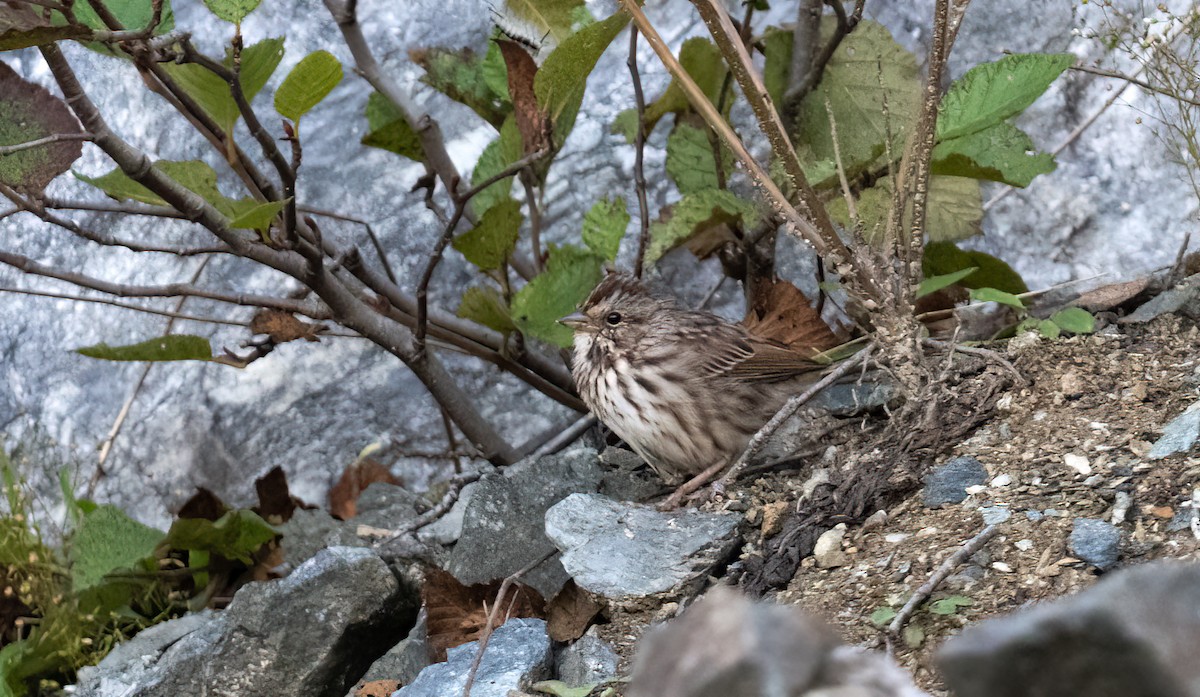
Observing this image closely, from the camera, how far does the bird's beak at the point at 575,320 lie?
372 centimetres

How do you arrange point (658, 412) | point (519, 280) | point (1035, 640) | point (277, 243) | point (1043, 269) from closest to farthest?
point (1035, 640)
point (277, 243)
point (658, 412)
point (1043, 269)
point (519, 280)

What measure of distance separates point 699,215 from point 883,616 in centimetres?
171

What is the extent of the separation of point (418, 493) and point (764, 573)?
2036mm

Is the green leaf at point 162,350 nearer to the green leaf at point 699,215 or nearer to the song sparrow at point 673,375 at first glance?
the song sparrow at point 673,375

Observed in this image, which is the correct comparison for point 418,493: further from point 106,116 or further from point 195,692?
point 106,116

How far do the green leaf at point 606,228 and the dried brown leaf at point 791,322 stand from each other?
514mm

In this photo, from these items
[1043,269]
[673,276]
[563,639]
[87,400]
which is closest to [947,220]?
[1043,269]

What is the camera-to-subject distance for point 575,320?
147 inches

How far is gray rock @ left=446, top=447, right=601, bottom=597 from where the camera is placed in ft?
10.3

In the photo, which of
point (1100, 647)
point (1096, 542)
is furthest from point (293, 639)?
point (1100, 647)

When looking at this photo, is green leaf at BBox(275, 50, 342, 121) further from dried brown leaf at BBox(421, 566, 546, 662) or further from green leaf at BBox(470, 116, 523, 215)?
dried brown leaf at BBox(421, 566, 546, 662)

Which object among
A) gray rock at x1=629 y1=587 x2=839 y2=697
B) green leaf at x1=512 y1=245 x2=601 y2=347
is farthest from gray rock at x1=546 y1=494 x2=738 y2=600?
gray rock at x1=629 y1=587 x2=839 y2=697

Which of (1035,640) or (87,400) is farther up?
(87,400)

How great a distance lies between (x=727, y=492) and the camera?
3115 mm
